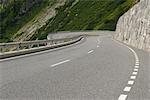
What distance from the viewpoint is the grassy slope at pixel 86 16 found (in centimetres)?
12650

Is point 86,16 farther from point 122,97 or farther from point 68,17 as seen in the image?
point 122,97

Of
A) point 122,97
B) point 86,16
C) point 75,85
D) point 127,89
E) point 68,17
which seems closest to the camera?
point 122,97

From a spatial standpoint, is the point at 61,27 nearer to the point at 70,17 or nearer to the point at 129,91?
the point at 70,17

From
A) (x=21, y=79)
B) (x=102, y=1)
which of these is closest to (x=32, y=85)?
(x=21, y=79)

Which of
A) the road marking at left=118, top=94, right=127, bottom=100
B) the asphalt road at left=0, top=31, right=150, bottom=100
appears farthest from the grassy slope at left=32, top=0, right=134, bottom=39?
the road marking at left=118, top=94, right=127, bottom=100

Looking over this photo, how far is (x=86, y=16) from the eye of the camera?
151 meters

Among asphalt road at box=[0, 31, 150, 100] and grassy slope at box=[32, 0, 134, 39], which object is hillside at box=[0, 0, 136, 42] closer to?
grassy slope at box=[32, 0, 134, 39]

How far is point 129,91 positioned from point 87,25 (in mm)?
124127

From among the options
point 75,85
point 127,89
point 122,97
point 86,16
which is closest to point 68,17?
point 86,16

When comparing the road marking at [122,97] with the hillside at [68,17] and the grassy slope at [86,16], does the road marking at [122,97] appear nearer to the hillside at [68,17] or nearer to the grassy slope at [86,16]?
the hillside at [68,17]

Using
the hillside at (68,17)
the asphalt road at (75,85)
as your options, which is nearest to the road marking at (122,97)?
the asphalt road at (75,85)

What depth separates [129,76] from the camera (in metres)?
11.7

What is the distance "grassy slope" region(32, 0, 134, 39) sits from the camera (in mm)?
126500

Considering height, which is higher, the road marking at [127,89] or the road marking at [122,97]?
the road marking at [122,97]
